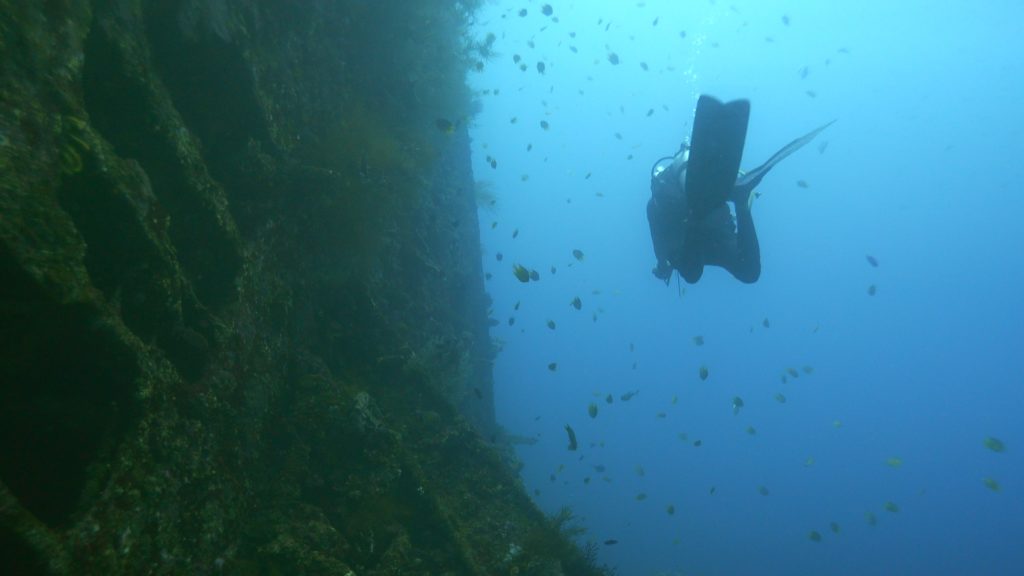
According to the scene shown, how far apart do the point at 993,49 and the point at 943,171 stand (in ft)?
354

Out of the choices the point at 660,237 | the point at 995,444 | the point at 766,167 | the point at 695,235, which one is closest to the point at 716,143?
the point at 766,167

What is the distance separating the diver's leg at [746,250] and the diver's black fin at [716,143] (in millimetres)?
1678

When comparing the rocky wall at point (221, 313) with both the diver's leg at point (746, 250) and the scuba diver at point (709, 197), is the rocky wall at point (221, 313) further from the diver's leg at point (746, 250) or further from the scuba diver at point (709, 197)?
the diver's leg at point (746, 250)

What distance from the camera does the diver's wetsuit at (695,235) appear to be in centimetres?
815

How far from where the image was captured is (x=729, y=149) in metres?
6.49

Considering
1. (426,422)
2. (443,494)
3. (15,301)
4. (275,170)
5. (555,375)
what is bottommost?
(15,301)

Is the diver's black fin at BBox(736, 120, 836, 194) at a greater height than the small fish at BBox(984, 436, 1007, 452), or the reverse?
the small fish at BBox(984, 436, 1007, 452)

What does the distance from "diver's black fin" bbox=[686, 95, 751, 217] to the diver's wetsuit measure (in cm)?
98

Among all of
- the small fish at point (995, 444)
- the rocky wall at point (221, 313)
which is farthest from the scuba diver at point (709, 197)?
the small fish at point (995, 444)

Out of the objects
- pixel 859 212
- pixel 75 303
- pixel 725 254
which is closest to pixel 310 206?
pixel 75 303

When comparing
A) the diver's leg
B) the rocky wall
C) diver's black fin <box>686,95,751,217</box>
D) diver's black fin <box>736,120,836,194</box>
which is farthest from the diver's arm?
the rocky wall

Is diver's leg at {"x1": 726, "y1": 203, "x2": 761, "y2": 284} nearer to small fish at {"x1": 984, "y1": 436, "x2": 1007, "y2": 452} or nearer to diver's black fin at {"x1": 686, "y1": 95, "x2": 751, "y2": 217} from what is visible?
diver's black fin at {"x1": 686, "y1": 95, "x2": 751, "y2": 217}

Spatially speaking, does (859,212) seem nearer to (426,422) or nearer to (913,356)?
(913,356)

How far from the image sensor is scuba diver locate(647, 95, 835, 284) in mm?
6457
